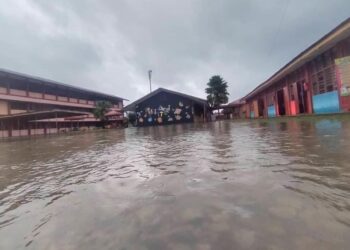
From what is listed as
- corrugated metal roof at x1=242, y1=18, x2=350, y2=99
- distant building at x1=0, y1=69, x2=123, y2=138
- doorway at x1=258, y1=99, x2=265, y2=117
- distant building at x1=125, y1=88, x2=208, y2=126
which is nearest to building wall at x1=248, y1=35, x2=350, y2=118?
corrugated metal roof at x1=242, y1=18, x2=350, y2=99

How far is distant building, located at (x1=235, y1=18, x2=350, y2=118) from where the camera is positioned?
435 inches

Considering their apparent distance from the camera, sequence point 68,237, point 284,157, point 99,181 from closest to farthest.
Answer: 1. point 68,237
2. point 99,181
3. point 284,157

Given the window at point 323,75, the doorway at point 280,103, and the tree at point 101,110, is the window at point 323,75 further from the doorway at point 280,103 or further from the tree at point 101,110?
the tree at point 101,110

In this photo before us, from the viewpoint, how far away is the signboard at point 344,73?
36.2 feet

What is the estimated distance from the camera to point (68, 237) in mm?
1899

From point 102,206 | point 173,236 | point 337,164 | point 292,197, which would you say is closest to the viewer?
point 173,236

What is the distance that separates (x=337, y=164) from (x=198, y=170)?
1806 mm

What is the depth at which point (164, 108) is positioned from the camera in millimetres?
32188

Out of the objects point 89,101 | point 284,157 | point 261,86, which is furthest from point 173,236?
point 89,101

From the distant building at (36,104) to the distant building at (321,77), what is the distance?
650 inches

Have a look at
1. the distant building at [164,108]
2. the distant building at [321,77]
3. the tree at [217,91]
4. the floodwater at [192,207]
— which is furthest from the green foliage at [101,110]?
the floodwater at [192,207]

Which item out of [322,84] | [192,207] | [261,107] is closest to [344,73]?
[322,84]

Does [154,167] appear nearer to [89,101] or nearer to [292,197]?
[292,197]

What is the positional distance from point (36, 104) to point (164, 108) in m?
16.7
